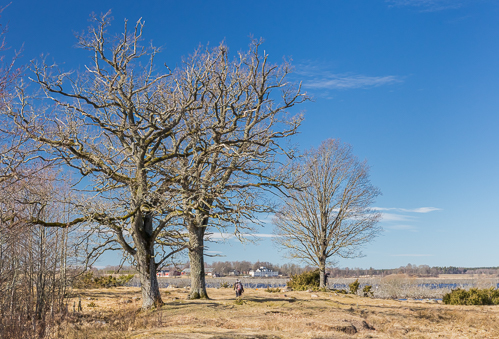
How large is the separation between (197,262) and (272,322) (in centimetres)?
682

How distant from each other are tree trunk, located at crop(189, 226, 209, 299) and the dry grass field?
3.97ft

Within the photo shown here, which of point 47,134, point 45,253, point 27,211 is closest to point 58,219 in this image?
point 27,211

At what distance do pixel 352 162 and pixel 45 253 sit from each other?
21835 millimetres

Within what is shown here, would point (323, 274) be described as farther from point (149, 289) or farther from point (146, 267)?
point (146, 267)

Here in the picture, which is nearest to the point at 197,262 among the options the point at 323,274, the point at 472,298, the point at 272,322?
the point at 272,322

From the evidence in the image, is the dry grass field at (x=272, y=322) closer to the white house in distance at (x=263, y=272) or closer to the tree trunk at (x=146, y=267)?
the tree trunk at (x=146, y=267)

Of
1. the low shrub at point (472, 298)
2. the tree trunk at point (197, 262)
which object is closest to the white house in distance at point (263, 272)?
Result: the low shrub at point (472, 298)

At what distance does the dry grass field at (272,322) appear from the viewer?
12336mm

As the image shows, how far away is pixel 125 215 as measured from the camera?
17.3 metres

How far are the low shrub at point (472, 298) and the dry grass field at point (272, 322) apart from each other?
8.11 meters

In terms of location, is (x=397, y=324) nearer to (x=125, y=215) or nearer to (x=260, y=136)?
(x=260, y=136)

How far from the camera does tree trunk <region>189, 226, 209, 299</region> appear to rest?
20156 mm

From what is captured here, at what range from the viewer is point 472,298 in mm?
27062

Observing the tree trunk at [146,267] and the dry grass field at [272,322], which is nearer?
the dry grass field at [272,322]
